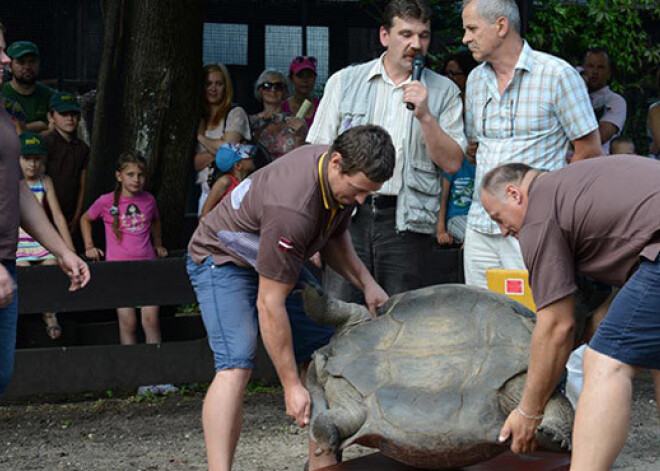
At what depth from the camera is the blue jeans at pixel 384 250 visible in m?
5.67

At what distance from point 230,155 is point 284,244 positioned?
3.62 metres

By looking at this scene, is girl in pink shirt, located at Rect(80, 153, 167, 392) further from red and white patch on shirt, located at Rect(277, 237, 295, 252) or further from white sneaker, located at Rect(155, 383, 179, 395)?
red and white patch on shirt, located at Rect(277, 237, 295, 252)

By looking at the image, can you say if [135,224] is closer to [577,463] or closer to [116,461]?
[116,461]

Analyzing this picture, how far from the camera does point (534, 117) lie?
5.57 meters

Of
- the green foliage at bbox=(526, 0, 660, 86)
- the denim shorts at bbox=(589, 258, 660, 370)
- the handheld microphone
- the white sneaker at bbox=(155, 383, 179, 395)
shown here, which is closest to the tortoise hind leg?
the denim shorts at bbox=(589, 258, 660, 370)

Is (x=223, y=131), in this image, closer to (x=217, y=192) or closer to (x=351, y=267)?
(x=217, y=192)

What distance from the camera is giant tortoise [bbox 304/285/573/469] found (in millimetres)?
4340

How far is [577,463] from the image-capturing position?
3914 millimetres

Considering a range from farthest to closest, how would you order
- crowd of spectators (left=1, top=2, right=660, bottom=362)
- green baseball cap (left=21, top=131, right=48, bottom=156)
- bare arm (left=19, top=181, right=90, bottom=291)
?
crowd of spectators (left=1, top=2, right=660, bottom=362) → green baseball cap (left=21, top=131, right=48, bottom=156) → bare arm (left=19, top=181, right=90, bottom=291)

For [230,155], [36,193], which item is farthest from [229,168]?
[36,193]

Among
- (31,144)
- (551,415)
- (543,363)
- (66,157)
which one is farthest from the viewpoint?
(66,157)

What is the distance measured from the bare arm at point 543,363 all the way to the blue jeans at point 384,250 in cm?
156

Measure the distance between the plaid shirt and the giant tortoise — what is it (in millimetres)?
1041

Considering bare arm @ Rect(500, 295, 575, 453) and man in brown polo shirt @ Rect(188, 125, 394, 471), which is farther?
man in brown polo shirt @ Rect(188, 125, 394, 471)
